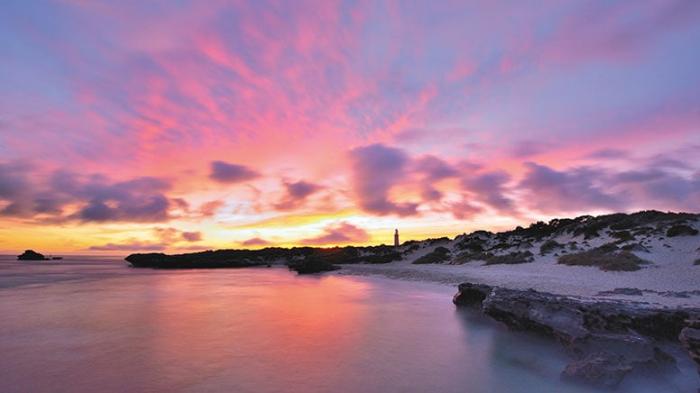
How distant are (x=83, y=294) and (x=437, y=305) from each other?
19399 mm

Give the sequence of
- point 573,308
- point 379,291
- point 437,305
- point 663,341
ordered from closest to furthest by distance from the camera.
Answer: point 663,341, point 573,308, point 437,305, point 379,291

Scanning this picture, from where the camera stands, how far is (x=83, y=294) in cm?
2130

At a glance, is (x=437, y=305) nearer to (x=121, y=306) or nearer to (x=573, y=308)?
(x=573, y=308)

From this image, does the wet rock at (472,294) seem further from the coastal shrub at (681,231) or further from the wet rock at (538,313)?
the coastal shrub at (681,231)

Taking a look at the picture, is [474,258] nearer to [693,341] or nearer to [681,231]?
[681,231]

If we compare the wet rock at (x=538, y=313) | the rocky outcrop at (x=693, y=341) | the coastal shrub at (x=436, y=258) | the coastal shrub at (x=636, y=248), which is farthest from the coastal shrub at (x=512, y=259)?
the rocky outcrop at (x=693, y=341)

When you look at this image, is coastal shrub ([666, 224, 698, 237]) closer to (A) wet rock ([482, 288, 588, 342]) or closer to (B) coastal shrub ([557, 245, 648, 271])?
(B) coastal shrub ([557, 245, 648, 271])

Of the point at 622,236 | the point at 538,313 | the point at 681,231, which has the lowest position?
the point at 538,313

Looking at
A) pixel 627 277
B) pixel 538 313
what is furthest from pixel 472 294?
pixel 627 277

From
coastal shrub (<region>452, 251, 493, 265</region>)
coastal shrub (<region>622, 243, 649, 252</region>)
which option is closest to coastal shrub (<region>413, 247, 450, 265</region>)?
coastal shrub (<region>452, 251, 493, 265</region>)

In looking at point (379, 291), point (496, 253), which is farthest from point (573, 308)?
point (496, 253)

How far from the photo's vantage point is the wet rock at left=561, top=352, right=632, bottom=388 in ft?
20.0

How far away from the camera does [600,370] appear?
20.4 feet

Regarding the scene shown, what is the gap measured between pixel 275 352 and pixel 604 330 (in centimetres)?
707
